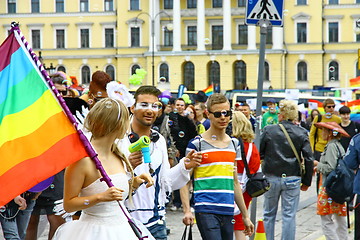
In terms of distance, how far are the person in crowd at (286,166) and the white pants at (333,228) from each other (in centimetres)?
41

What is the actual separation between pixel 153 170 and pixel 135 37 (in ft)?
217

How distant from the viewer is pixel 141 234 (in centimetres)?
461

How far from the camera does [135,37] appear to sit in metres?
71.2

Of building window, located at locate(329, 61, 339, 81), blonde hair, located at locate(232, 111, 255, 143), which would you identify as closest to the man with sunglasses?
blonde hair, located at locate(232, 111, 255, 143)

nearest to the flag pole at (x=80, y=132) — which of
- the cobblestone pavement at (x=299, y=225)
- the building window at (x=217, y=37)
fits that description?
the cobblestone pavement at (x=299, y=225)

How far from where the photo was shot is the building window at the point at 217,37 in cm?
7012

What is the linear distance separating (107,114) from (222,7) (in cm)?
6763

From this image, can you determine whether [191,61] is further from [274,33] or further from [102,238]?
[102,238]

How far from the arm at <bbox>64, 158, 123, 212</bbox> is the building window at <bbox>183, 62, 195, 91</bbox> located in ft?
212

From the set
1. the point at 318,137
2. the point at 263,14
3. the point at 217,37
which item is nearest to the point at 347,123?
the point at 318,137

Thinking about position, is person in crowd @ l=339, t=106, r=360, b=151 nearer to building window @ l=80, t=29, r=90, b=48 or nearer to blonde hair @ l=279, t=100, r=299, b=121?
blonde hair @ l=279, t=100, r=299, b=121

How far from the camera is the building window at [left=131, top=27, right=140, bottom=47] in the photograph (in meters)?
70.9

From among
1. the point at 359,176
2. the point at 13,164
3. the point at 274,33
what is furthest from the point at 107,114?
the point at 274,33

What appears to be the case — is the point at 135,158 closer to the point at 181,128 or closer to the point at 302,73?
the point at 181,128
